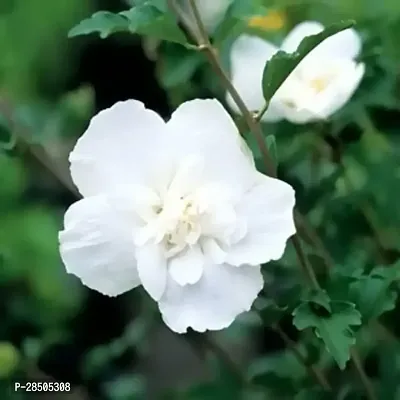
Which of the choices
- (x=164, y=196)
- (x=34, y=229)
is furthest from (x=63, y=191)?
(x=164, y=196)

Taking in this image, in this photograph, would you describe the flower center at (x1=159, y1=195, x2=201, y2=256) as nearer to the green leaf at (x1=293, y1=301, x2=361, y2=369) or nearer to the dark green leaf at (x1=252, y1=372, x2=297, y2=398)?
the green leaf at (x1=293, y1=301, x2=361, y2=369)

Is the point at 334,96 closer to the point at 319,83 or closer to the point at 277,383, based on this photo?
the point at 319,83

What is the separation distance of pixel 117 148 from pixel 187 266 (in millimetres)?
68

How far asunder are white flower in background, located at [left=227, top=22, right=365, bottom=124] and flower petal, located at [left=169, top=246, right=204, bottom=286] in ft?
0.42

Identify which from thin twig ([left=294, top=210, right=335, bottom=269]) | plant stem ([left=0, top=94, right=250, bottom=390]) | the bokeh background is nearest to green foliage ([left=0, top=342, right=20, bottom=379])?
the bokeh background

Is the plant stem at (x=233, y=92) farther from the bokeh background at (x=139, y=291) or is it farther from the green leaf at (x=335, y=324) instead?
the bokeh background at (x=139, y=291)

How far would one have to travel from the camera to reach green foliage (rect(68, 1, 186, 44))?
0.40m

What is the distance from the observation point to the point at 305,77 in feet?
1.79

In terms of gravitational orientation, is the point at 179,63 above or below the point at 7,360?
above

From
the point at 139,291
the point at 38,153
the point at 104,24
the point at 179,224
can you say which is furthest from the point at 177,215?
the point at 139,291

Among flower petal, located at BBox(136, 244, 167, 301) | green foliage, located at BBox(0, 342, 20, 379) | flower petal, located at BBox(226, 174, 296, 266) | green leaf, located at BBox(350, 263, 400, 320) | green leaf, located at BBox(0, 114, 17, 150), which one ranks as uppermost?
flower petal, located at BBox(226, 174, 296, 266)

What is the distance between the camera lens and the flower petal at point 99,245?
0.39 m

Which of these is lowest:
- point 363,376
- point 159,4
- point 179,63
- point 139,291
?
point 139,291

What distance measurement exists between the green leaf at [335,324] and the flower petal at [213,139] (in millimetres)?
81
